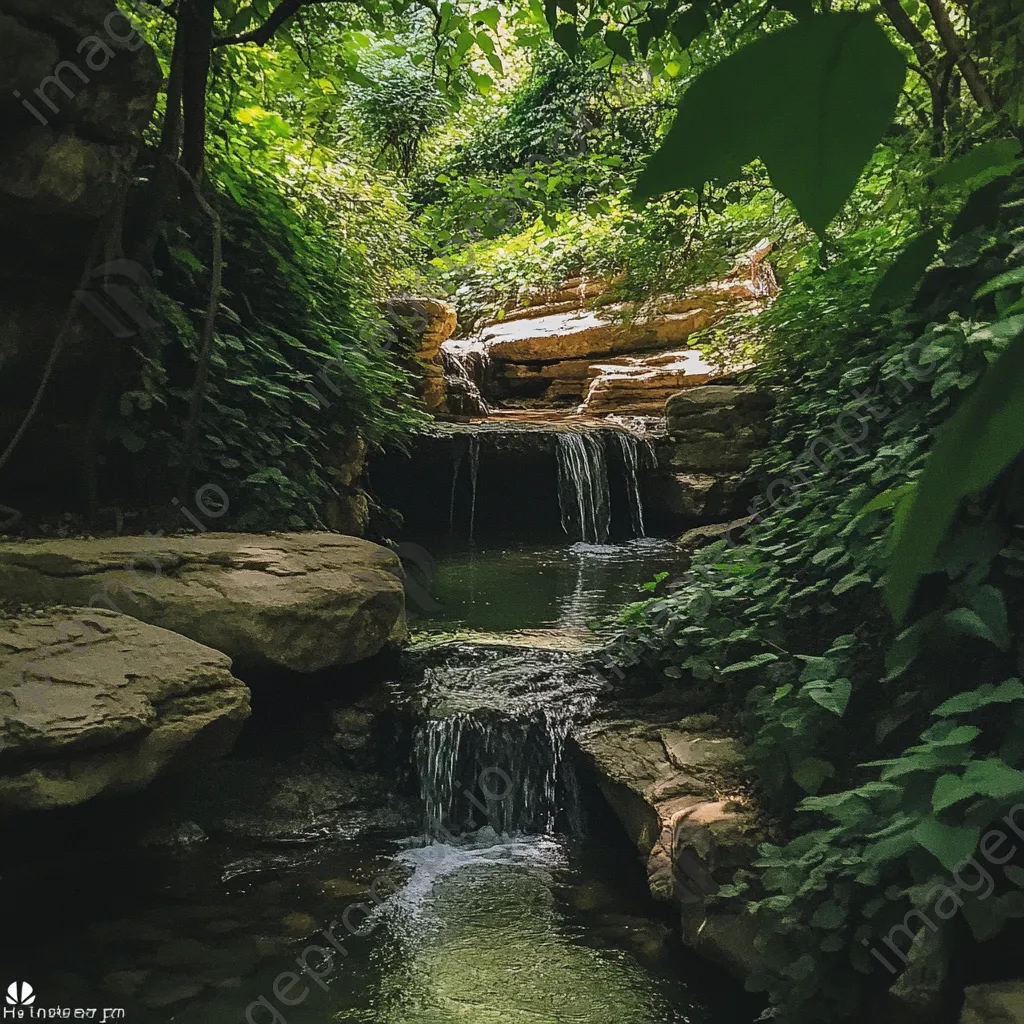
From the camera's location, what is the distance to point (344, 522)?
7062 millimetres

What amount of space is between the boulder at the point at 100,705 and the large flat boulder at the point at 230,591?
190 mm

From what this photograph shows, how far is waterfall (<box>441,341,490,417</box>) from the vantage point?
1202 centimetres

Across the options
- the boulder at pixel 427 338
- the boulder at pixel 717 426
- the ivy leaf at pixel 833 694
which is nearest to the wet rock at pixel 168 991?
the ivy leaf at pixel 833 694

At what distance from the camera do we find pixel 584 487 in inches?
397

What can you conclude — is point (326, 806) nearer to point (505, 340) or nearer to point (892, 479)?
point (892, 479)

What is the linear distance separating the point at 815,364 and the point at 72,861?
18.4 ft

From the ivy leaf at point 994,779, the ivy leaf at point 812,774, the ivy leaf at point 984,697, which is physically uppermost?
the ivy leaf at point 984,697

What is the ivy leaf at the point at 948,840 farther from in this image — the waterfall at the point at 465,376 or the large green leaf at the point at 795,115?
the waterfall at the point at 465,376

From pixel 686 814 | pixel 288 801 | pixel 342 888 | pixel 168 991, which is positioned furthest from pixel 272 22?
pixel 168 991

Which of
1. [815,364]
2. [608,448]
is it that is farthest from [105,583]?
[608,448]

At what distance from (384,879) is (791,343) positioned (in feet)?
16.3

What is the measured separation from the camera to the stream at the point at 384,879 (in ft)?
10.8

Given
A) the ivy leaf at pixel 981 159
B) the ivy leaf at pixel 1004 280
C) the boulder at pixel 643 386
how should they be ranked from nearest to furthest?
the ivy leaf at pixel 981 159 → the ivy leaf at pixel 1004 280 → the boulder at pixel 643 386

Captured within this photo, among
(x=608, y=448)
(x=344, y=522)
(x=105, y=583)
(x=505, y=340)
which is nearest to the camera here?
(x=105, y=583)
